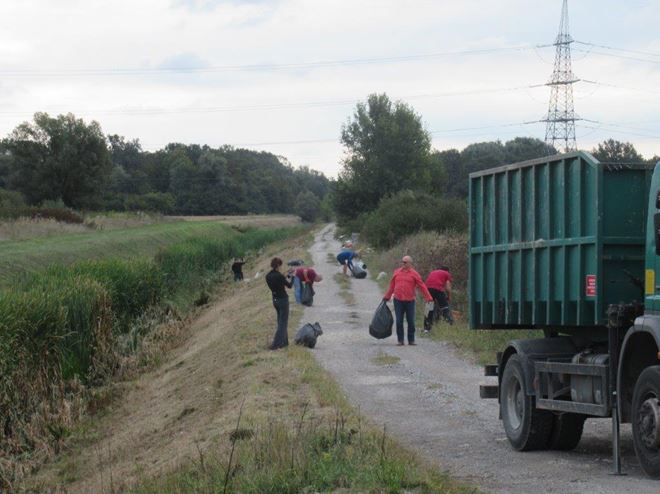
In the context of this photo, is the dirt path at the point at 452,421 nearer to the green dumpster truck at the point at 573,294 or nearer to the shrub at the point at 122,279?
the green dumpster truck at the point at 573,294

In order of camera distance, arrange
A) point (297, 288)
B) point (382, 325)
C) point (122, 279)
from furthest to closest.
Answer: point (297, 288) → point (122, 279) → point (382, 325)

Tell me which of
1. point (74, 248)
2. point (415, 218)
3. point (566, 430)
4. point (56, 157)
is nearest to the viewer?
point (566, 430)

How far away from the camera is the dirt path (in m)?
9.63

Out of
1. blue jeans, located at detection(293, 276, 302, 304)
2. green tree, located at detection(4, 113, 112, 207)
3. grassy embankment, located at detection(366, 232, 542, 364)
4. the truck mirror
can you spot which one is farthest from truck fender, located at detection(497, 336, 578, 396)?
green tree, located at detection(4, 113, 112, 207)

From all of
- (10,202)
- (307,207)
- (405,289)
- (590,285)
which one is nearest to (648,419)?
(590,285)

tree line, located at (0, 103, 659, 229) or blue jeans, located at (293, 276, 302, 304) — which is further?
tree line, located at (0, 103, 659, 229)

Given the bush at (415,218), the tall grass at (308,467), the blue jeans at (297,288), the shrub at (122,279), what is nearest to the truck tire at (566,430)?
the tall grass at (308,467)

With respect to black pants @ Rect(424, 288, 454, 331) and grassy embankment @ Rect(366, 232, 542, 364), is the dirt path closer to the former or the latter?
grassy embankment @ Rect(366, 232, 542, 364)

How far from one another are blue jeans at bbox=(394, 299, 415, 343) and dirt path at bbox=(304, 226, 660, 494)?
347 mm

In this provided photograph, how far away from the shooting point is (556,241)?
10.5 meters

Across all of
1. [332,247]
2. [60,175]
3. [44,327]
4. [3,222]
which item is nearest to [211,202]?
[60,175]

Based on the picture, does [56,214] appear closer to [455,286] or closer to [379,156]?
[379,156]

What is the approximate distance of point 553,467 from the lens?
1028cm

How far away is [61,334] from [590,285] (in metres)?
15.0
